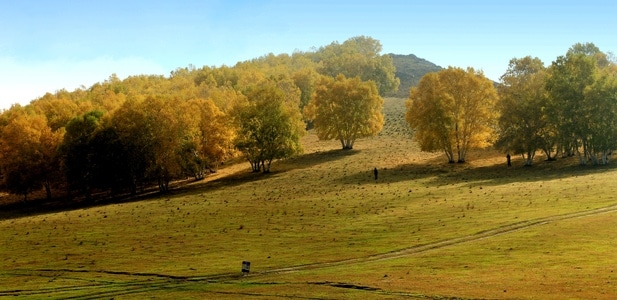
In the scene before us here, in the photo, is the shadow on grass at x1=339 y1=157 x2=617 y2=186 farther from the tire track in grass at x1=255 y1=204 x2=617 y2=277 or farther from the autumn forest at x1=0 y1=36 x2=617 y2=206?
the tire track in grass at x1=255 y1=204 x2=617 y2=277

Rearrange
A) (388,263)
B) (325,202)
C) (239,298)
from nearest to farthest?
(239,298) < (388,263) < (325,202)

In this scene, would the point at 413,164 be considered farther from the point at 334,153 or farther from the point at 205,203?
the point at 205,203

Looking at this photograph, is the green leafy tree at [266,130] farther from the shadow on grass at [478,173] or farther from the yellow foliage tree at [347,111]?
the shadow on grass at [478,173]

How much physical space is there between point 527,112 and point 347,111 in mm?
42921

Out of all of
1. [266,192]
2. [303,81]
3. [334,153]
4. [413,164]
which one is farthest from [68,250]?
[303,81]

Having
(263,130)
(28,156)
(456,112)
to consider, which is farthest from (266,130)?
(28,156)

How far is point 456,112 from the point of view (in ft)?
344

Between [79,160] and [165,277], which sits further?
[79,160]

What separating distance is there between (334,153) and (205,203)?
178 feet

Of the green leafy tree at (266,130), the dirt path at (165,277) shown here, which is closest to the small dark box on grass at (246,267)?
the dirt path at (165,277)

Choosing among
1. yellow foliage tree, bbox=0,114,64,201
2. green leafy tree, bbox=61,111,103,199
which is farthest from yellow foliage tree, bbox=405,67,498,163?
yellow foliage tree, bbox=0,114,64,201

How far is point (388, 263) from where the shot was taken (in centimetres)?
3841

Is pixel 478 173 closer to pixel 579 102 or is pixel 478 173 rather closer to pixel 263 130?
pixel 579 102

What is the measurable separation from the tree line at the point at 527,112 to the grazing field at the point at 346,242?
6.79 metres
